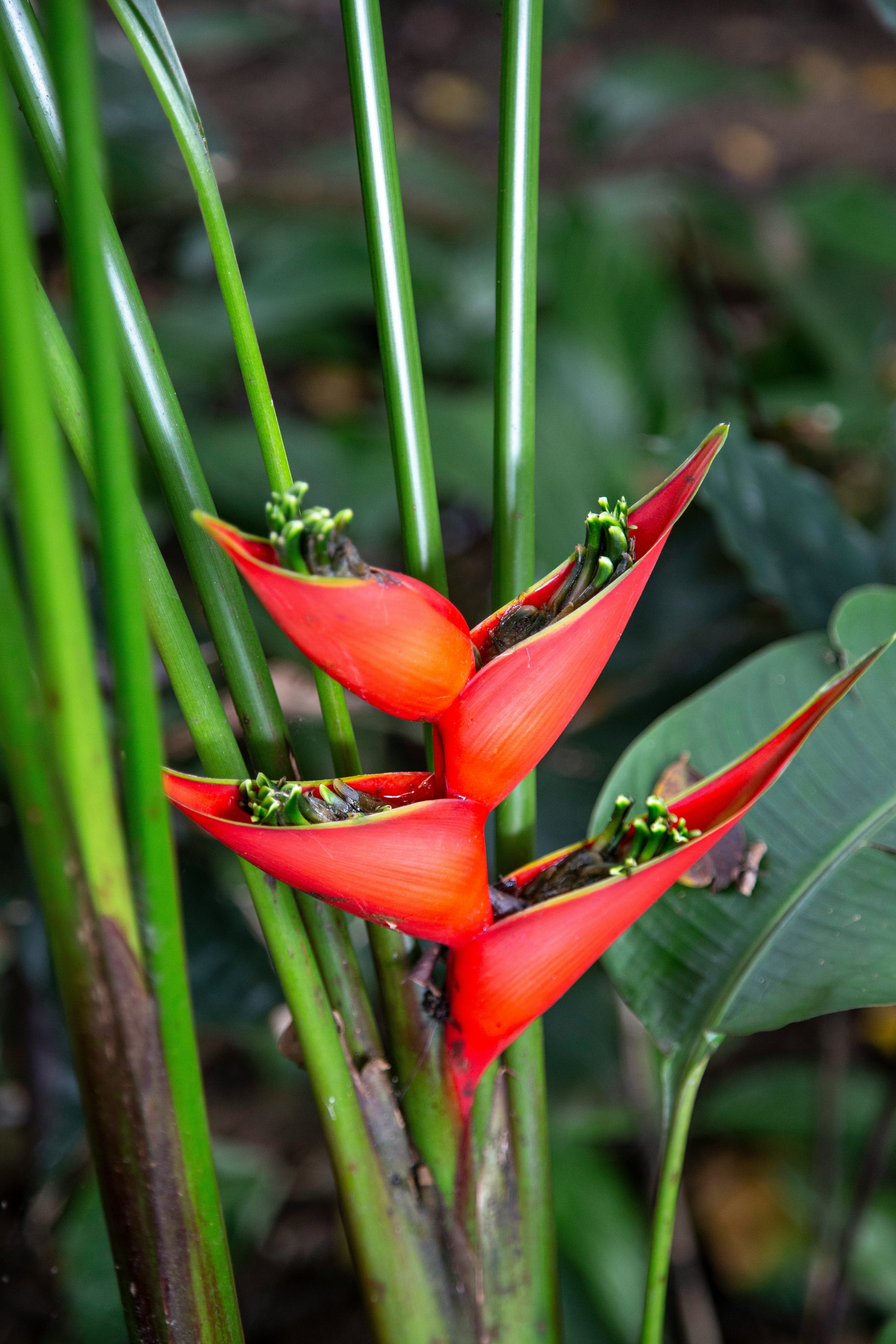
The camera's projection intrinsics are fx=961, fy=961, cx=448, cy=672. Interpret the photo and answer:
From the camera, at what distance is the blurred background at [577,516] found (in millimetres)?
682

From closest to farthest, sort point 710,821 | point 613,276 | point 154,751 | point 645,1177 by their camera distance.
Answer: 1. point 154,751
2. point 710,821
3. point 645,1177
4. point 613,276

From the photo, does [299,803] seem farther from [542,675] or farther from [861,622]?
[861,622]

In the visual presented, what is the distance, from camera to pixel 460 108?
2424mm

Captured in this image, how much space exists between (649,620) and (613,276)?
681mm

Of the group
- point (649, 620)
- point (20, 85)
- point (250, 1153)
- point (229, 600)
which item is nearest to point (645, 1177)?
point (250, 1153)

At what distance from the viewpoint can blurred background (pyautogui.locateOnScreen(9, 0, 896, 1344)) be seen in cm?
68

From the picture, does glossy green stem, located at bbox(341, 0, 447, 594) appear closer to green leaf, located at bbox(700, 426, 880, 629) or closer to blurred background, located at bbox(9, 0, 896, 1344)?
blurred background, located at bbox(9, 0, 896, 1344)

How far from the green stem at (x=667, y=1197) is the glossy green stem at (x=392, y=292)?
214 millimetres

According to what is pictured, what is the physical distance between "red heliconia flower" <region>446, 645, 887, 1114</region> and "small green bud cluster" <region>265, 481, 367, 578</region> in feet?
0.42

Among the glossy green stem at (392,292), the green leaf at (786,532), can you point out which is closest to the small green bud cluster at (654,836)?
the glossy green stem at (392,292)

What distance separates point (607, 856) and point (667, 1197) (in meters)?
0.14

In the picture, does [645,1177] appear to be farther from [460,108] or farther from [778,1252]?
[460,108]

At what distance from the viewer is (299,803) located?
0.88ft

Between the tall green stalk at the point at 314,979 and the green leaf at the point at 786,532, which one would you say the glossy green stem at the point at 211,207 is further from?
the green leaf at the point at 786,532
